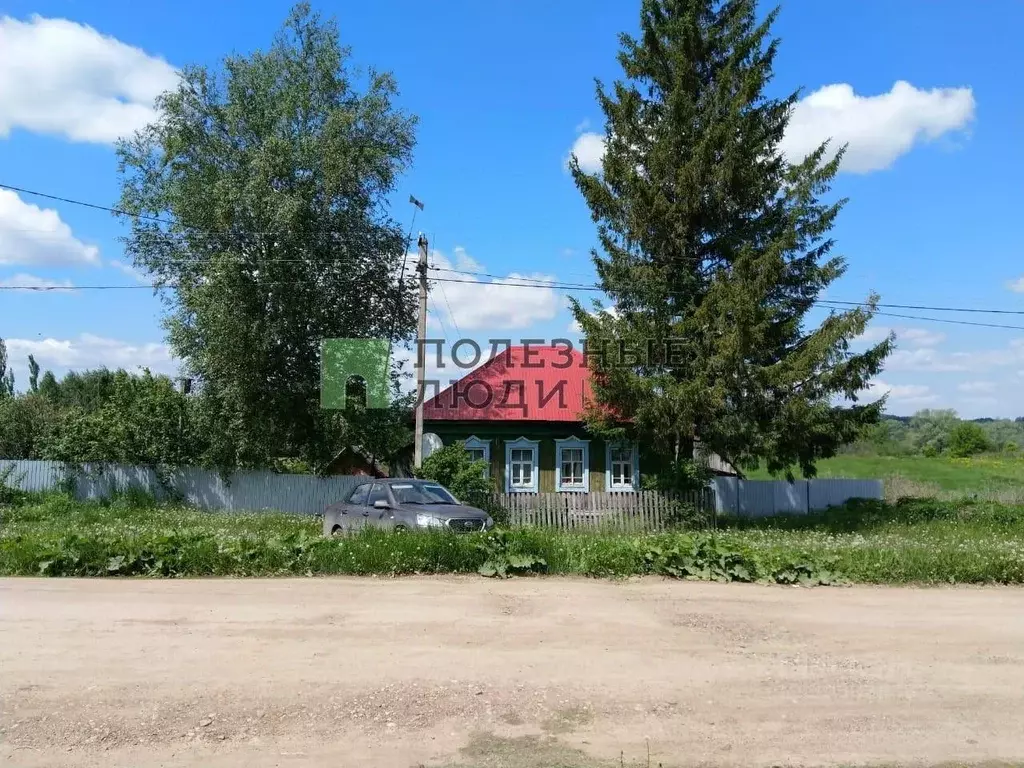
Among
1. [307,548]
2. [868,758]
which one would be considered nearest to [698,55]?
[307,548]

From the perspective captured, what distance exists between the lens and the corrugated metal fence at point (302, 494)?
1991cm

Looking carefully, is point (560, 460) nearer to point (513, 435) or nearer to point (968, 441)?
point (513, 435)

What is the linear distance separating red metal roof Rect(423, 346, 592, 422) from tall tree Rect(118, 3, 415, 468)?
3426 mm

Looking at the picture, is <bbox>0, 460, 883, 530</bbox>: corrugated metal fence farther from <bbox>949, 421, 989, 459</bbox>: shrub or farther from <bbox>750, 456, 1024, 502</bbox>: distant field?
<bbox>949, 421, 989, 459</bbox>: shrub

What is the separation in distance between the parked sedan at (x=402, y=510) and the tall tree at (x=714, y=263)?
666cm

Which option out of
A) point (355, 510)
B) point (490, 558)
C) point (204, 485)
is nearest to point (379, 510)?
point (355, 510)

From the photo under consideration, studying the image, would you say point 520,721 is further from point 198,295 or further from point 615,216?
point 198,295

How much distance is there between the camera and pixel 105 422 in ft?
78.5

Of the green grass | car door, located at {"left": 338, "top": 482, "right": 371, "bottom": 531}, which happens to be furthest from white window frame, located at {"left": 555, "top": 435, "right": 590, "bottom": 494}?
the green grass

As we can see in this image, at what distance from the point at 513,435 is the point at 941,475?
1243 inches

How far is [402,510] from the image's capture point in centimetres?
1366

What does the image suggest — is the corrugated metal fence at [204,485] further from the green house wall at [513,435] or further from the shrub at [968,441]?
the shrub at [968,441]

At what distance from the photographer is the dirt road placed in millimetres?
5090

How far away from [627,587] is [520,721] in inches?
214
